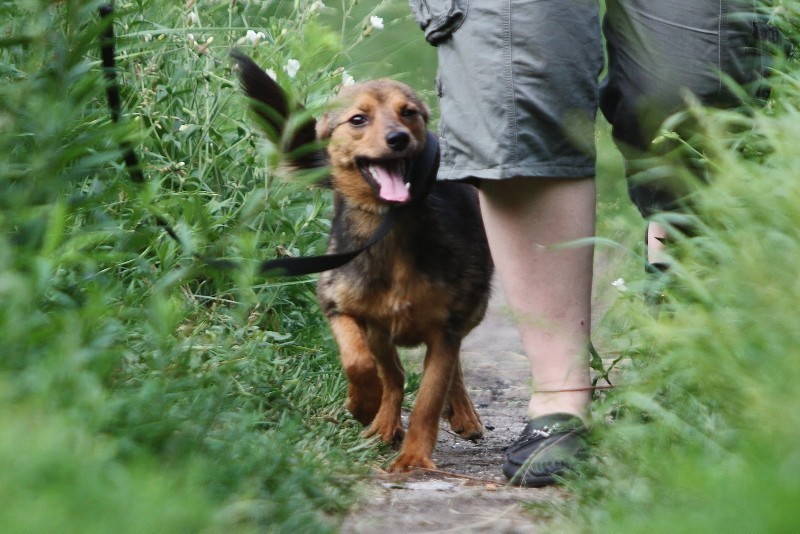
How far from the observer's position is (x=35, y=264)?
6.36ft

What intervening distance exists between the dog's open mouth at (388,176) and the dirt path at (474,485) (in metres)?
0.57

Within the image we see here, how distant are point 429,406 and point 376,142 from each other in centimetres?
93

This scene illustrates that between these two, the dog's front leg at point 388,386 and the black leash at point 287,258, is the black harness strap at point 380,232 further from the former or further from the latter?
the dog's front leg at point 388,386

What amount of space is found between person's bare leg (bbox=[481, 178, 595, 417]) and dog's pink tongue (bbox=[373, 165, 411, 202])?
70cm

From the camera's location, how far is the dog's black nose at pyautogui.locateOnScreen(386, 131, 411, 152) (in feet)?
13.0

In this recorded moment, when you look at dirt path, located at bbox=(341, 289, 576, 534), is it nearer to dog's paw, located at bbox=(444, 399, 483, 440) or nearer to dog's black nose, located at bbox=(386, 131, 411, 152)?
dog's paw, located at bbox=(444, 399, 483, 440)

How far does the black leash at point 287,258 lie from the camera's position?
2439 millimetres

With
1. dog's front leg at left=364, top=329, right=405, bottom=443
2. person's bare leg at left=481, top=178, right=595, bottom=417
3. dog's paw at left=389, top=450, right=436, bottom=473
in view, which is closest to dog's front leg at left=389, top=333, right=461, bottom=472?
dog's paw at left=389, top=450, right=436, bottom=473

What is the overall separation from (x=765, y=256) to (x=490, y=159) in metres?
1.27

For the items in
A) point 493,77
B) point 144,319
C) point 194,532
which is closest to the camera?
point 194,532

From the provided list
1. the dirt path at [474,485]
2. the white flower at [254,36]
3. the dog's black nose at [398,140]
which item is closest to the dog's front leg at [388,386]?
the dirt path at [474,485]

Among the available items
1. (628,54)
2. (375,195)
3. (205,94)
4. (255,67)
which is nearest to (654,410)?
(628,54)

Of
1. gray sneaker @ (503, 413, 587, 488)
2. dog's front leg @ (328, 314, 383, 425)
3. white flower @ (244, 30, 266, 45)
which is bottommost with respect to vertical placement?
dog's front leg @ (328, 314, 383, 425)

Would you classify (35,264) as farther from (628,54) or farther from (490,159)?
(628,54)
